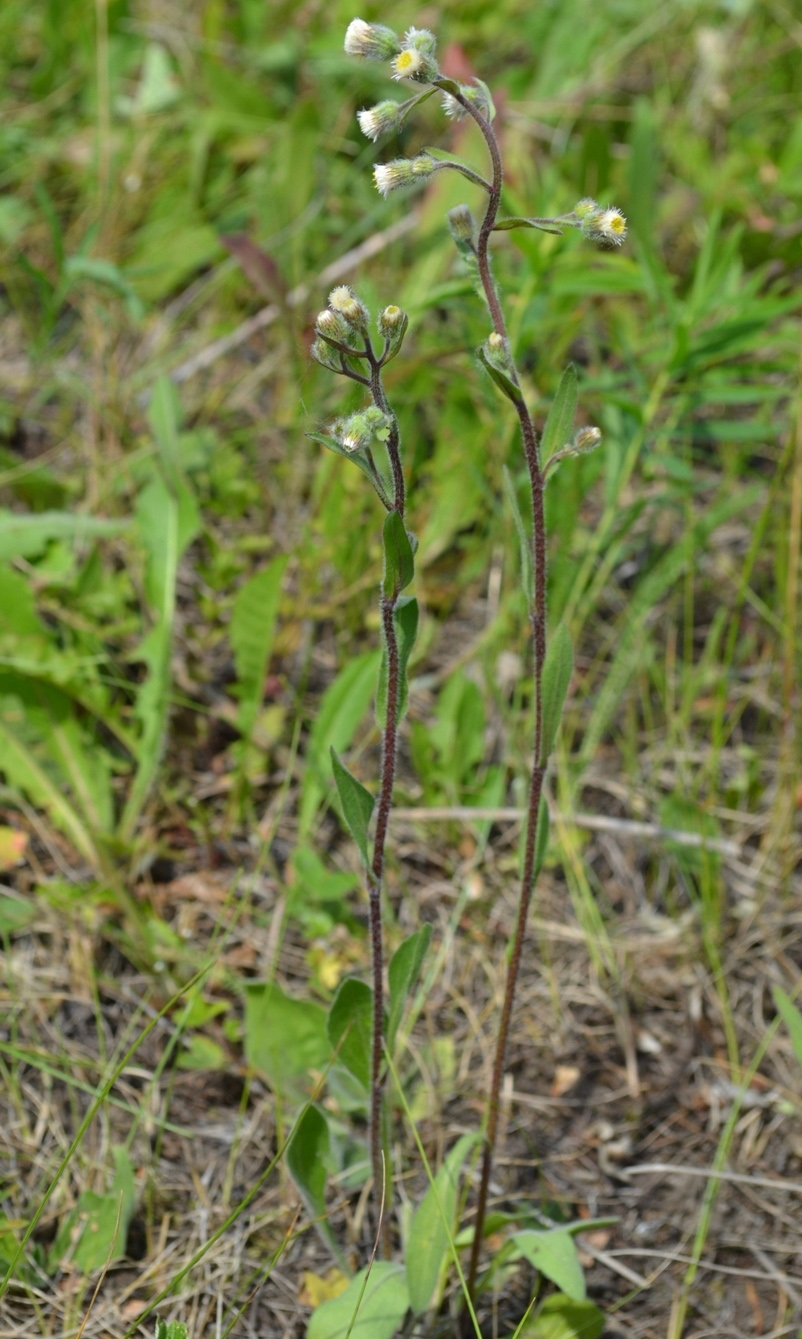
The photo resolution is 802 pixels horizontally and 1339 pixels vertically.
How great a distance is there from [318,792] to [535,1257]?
1046 millimetres

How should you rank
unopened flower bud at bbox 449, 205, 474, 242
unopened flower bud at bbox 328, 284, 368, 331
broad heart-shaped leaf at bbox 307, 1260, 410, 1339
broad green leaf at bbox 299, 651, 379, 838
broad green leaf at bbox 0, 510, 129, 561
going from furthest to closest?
1. broad green leaf at bbox 0, 510, 129, 561
2. broad green leaf at bbox 299, 651, 379, 838
3. broad heart-shaped leaf at bbox 307, 1260, 410, 1339
4. unopened flower bud at bbox 449, 205, 474, 242
5. unopened flower bud at bbox 328, 284, 368, 331

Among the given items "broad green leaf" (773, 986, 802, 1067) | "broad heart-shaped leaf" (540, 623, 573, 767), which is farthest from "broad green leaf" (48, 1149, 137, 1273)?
"broad green leaf" (773, 986, 802, 1067)

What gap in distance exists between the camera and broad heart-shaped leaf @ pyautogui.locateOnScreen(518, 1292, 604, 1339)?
1.81 meters

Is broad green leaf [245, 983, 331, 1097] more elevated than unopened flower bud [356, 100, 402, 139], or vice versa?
unopened flower bud [356, 100, 402, 139]

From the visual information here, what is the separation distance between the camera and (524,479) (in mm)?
2605

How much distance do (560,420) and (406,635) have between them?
34 cm

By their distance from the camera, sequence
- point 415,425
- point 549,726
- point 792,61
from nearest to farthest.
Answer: point 549,726, point 415,425, point 792,61

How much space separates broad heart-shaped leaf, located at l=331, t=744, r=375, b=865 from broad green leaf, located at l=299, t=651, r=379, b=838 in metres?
0.89

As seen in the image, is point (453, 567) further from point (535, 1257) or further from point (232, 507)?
point (535, 1257)

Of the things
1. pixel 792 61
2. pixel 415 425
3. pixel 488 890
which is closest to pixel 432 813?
pixel 488 890

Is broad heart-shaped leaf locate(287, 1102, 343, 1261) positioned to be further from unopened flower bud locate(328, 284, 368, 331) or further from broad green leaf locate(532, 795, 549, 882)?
unopened flower bud locate(328, 284, 368, 331)

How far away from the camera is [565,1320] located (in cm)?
182

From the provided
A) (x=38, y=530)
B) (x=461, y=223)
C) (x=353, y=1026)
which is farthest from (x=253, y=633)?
(x=461, y=223)

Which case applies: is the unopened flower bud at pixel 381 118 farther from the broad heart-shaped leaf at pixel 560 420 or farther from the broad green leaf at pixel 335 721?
the broad green leaf at pixel 335 721
